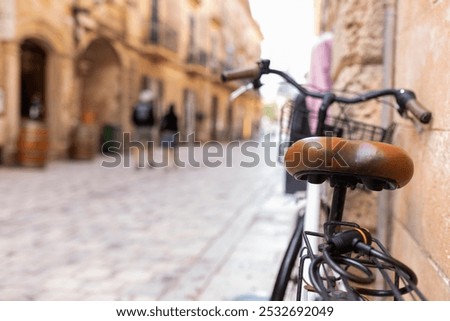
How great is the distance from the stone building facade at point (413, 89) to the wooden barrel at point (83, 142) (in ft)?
31.0

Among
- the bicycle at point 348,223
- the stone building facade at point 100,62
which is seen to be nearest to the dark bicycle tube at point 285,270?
the bicycle at point 348,223

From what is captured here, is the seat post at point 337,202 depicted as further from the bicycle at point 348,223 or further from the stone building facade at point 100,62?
the stone building facade at point 100,62

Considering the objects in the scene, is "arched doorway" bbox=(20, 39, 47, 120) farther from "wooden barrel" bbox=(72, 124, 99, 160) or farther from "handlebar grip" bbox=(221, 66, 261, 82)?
"handlebar grip" bbox=(221, 66, 261, 82)

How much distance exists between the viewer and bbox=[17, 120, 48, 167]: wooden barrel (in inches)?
379

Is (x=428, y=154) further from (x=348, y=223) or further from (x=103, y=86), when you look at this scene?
(x=103, y=86)

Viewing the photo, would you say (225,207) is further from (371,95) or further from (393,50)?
(371,95)

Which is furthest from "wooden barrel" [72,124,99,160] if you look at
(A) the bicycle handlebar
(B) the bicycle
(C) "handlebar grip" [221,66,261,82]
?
(B) the bicycle

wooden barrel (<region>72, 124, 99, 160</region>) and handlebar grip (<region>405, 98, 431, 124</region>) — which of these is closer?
handlebar grip (<region>405, 98, 431, 124</region>)

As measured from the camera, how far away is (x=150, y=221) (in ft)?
17.4

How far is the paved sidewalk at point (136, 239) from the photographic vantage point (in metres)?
3.18

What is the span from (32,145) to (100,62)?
663 centimetres

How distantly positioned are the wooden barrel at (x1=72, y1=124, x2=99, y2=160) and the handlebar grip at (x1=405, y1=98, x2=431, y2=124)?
35.6ft

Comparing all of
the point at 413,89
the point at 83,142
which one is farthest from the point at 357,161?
the point at 83,142
